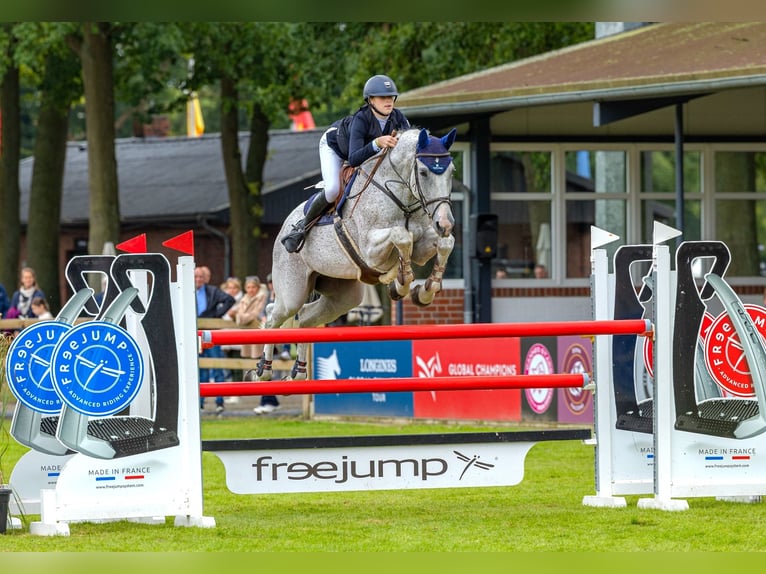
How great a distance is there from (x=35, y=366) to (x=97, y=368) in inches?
13.4

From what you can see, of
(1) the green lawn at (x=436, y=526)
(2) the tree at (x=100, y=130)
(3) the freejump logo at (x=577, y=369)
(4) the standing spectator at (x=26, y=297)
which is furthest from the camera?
(2) the tree at (x=100, y=130)

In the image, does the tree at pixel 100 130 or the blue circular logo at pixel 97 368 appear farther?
the tree at pixel 100 130

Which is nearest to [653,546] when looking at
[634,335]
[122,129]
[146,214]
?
[634,335]

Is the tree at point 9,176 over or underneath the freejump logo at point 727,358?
over

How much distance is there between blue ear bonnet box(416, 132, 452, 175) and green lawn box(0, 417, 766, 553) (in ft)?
6.64

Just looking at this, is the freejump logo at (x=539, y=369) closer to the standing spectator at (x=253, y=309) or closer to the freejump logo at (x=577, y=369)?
the freejump logo at (x=577, y=369)

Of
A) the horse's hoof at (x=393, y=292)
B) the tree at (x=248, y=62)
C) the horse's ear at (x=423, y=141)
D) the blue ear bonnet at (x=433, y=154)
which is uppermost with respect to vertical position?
the tree at (x=248, y=62)

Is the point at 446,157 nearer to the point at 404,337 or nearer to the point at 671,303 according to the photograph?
the point at 404,337

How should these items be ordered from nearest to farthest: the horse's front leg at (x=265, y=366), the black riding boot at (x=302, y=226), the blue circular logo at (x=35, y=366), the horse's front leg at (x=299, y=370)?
the blue circular logo at (x=35, y=366) < the black riding boot at (x=302, y=226) < the horse's front leg at (x=265, y=366) < the horse's front leg at (x=299, y=370)

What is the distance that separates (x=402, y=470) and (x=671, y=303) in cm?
193

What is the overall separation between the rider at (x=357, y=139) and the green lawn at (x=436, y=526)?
175 cm

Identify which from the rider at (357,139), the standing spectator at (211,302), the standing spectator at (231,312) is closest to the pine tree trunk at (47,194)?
the standing spectator at (231,312)

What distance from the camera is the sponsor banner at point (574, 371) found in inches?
549

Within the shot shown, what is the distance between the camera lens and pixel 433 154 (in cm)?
766
